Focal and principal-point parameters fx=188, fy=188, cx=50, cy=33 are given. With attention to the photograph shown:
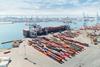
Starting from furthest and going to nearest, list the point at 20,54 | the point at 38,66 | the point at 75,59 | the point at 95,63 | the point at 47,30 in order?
1. the point at 47,30
2. the point at 20,54
3. the point at 75,59
4. the point at 95,63
5. the point at 38,66

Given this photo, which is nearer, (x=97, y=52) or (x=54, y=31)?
(x=97, y=52)

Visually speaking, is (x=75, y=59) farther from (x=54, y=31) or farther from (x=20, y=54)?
(x=54, y=31)

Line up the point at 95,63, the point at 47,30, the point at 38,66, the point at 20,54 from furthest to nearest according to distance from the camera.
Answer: the point at 47,30
the point at 20,54
the point at 95,63
the point at 38,66

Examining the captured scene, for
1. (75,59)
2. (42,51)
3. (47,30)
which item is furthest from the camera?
(47,30)

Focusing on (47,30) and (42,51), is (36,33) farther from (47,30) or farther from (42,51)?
(42,51)

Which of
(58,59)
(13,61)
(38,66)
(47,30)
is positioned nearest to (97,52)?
(58,59)

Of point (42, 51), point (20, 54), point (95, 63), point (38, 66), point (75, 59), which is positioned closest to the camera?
point (38, 66)

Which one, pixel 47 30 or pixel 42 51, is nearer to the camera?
pixel 42 51

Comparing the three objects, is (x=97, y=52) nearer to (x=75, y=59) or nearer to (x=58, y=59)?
(x=75, y=59)

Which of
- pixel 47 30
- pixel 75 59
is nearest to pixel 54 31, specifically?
pixel 47 30
